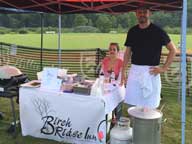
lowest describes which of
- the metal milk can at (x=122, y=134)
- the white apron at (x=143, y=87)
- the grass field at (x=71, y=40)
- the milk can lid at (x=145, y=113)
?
the metal milk can at (x=122, y=134)

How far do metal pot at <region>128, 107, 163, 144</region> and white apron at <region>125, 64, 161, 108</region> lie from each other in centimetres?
12

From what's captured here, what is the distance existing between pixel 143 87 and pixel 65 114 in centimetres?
88

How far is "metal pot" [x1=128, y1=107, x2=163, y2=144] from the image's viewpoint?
2734 mm

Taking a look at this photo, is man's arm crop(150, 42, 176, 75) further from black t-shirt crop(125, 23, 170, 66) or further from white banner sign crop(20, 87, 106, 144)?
white banner sign crop(20, 87, 106, 144)

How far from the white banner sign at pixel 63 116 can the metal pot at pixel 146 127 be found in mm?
387

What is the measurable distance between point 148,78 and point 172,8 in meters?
2.23

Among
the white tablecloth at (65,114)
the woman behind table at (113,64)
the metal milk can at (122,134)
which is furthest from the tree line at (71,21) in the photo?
the metal milk can at (122,134)

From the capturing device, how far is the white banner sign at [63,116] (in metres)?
3.08

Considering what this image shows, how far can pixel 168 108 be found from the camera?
5.08 m

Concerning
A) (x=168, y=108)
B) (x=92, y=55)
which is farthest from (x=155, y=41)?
(x=92, y=55)

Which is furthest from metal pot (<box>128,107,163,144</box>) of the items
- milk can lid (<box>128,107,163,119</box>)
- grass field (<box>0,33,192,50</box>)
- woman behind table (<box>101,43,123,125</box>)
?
grass field (<box>0,33,192,50</box>)

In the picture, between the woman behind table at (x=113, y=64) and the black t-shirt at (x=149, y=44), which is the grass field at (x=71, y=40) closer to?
the woman behind table at (x=113, y=64)

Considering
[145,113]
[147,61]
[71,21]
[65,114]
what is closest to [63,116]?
[65,114]

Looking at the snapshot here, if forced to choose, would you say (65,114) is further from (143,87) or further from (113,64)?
(113,64)
